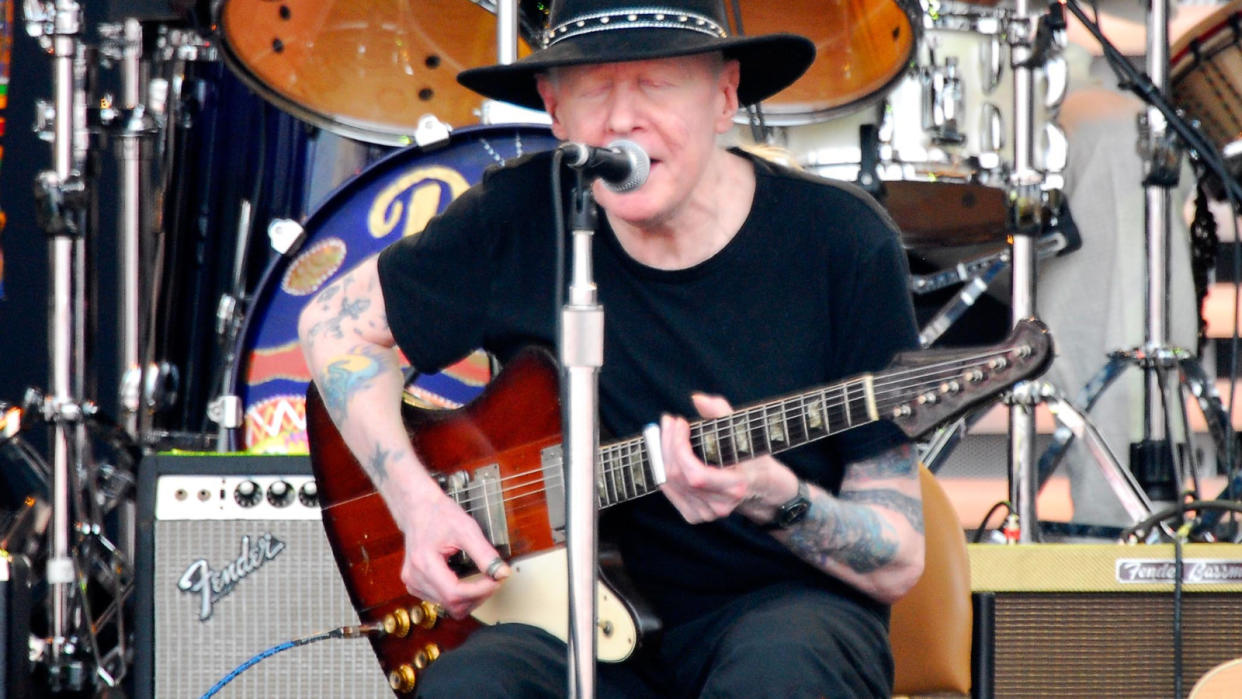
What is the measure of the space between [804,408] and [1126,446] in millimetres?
2207

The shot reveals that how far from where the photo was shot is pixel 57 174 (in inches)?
115

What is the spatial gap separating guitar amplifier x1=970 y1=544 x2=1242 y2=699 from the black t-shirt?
0.38m

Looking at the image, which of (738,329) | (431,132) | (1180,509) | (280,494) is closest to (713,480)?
(738,329)

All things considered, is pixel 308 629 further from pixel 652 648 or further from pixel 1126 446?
pixel 1126 446

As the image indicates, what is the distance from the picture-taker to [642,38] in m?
1.80

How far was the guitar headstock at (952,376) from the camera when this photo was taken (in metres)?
1.64

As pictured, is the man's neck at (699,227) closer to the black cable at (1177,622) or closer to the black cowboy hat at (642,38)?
the black cowboy hat at (642,38)

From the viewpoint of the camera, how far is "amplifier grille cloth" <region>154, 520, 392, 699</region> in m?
2.38

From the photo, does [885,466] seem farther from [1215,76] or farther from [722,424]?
[1215,76]

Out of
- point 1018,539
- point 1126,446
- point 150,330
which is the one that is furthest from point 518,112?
point 1126,446

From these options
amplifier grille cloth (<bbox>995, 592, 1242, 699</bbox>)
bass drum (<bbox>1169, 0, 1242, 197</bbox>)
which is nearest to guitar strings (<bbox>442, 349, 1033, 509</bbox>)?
amplifier grille cloth (<bbox>995, 592, 1242, 699</bbox>)

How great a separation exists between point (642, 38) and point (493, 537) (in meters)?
0.70

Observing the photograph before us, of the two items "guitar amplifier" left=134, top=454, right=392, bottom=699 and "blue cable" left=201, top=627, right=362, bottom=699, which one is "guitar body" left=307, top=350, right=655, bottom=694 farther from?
"guitar amplifier" left=134, top=454, right=392, bottom=699

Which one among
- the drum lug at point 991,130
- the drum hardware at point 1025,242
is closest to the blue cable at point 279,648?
the drum hardware at point 1025,242
